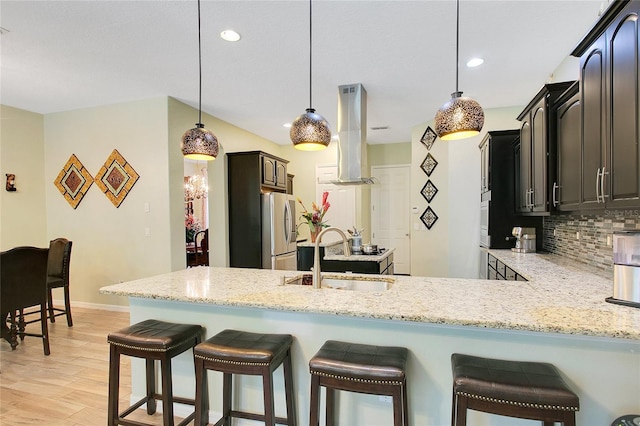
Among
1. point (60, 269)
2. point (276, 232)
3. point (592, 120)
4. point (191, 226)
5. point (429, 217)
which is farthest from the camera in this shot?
point (191, 226)

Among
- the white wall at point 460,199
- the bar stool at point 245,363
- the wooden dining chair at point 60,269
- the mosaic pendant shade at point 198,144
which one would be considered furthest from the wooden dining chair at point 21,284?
the white wall at point 460,199

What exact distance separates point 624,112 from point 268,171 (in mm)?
4470

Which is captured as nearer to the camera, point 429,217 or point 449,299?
point 449,299

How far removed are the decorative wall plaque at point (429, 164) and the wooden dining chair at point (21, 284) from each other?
5.12 metres

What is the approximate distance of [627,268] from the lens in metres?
1.51

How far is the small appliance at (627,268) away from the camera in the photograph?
4.88 ft

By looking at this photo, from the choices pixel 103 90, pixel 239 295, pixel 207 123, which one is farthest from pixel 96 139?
pixel 239 295

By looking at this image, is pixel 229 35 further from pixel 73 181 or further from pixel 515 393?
pixel 73 181

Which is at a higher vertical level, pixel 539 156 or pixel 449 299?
pixel 539 156

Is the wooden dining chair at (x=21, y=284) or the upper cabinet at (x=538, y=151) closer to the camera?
the upper cabinet at (x=538, y=151)

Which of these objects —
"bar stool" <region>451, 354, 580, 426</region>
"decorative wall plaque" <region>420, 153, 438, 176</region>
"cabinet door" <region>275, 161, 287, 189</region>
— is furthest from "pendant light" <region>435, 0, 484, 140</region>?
"cabinet door" <region>275, 161, 287, 189</region>

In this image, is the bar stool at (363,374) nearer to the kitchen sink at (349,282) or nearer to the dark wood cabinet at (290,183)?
the kitchen sink at (349,282)

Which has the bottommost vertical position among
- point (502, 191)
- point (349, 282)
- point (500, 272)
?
point (500, 272)

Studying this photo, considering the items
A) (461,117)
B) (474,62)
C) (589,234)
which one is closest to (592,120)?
(461,117)
